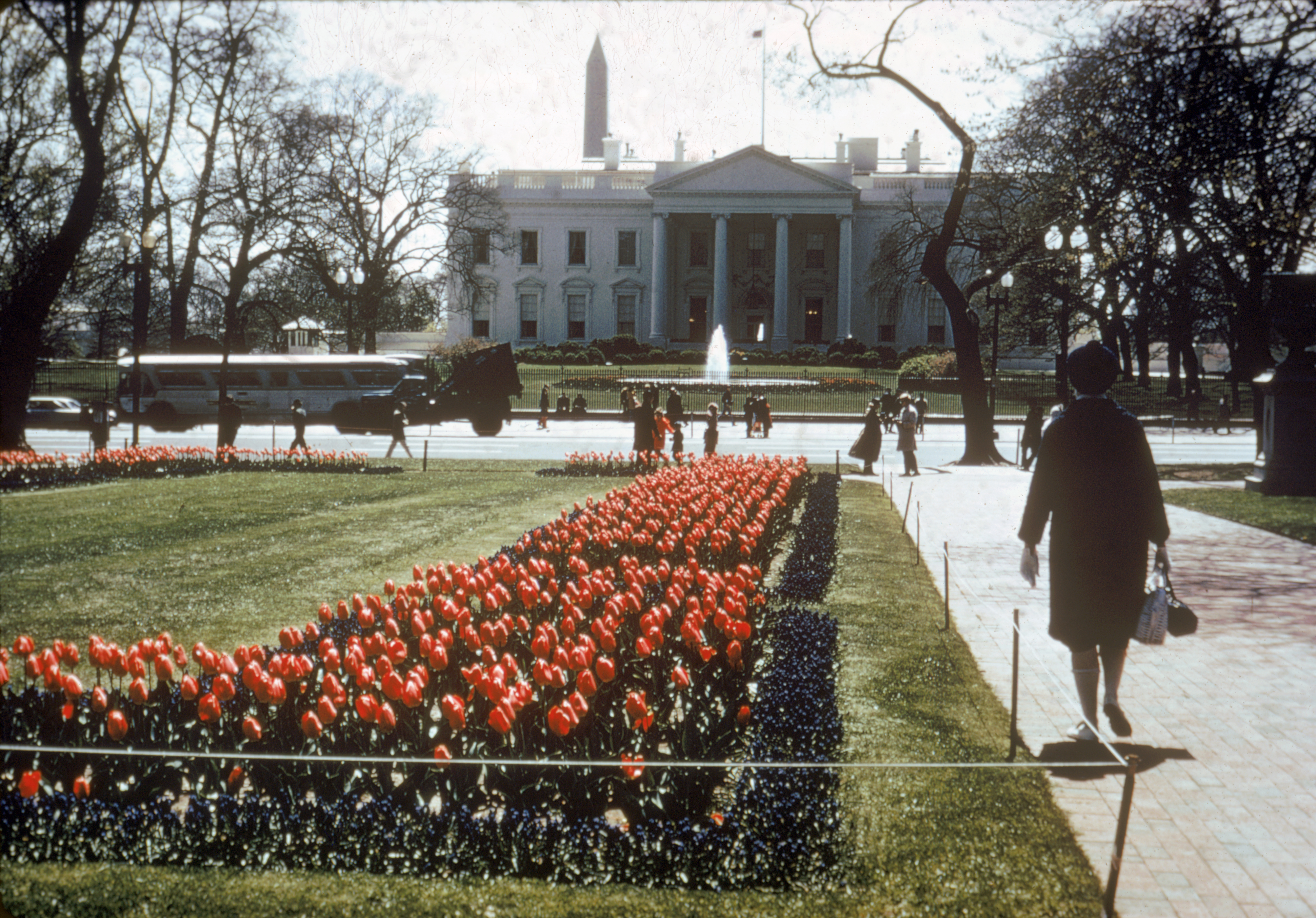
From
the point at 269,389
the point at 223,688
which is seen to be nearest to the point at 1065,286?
the point at 223,688

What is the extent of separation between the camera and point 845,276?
207ft

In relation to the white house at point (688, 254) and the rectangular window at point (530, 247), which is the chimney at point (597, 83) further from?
the rectangular window at point (530, 247)

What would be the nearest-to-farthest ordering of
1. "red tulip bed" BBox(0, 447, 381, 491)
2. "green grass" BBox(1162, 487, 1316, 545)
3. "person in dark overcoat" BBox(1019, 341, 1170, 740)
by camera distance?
1. "person in dark overcoat" BBox(1019, 341, 1170, 740)
2. "green grass" BBox(1162, 487, 1316, 545)
3. "red tulip bed" BBox(0, 447, 381, 491)

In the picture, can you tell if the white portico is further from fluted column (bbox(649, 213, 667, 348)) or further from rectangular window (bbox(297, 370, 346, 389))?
rectangular window (bbox(297, 370, 346, 389))

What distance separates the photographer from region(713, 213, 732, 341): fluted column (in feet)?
212

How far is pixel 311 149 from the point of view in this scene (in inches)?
190

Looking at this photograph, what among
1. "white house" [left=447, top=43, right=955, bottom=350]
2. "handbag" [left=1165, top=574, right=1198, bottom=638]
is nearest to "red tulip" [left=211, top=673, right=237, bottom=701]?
"handbag" [left=1165, top=574, right=1198, bottom=638]

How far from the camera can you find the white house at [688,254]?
63.2 m

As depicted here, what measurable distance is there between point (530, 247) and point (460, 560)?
60131 millimetres

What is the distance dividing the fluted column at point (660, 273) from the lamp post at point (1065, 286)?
2353 inches

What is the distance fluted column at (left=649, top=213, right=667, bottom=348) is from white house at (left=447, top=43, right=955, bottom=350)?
0.09 metres

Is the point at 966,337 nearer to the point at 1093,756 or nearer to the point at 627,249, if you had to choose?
the point at 1093,756

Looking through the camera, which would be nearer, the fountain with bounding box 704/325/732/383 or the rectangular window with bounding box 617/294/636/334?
the fountain with bounding box 704/325/732/383

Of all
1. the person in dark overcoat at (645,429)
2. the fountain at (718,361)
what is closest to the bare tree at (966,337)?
the person in dark overcoat at (645,429)
